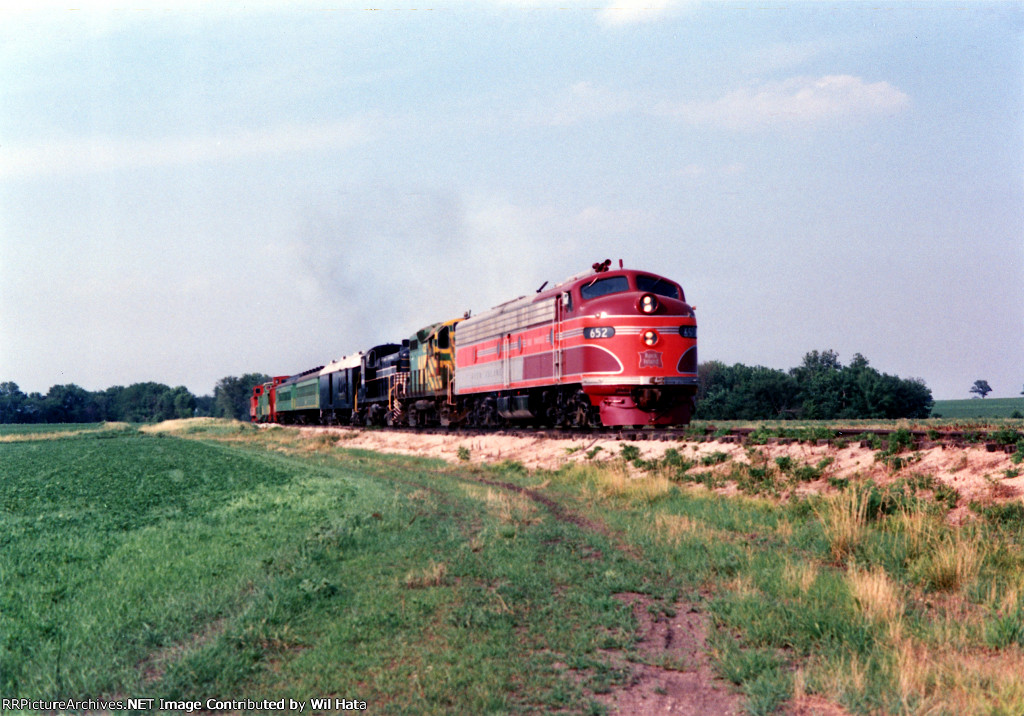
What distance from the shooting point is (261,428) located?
7256cm

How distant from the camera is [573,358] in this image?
931 inches

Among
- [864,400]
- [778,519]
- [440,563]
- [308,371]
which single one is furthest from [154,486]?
[864,400]

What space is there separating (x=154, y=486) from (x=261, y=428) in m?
53.7

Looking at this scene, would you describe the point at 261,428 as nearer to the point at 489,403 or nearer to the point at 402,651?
the point at 489,403

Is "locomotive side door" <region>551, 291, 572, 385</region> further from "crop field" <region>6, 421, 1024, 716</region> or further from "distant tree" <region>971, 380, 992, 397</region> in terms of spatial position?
"distant tree" <region>971, 380, 992, 397</region>

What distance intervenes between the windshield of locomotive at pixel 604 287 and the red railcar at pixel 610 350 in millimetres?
30

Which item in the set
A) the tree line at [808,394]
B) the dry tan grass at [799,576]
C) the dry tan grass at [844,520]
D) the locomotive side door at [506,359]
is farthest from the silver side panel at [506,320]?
the tree line at [808,394]

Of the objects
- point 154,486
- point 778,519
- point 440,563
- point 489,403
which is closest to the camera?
point 440,563

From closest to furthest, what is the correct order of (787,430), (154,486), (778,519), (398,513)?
(778,519) < (398,513) < (787,430) < (154,486)

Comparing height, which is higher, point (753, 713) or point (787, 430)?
point (787, 430)

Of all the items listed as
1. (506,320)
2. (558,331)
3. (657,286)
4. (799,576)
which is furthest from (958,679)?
(506,320)

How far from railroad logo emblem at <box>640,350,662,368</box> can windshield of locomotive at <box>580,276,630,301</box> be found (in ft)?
7.02

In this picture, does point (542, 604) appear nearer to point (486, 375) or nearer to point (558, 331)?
point (558, 331)

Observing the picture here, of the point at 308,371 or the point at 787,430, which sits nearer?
the point at 787,430
